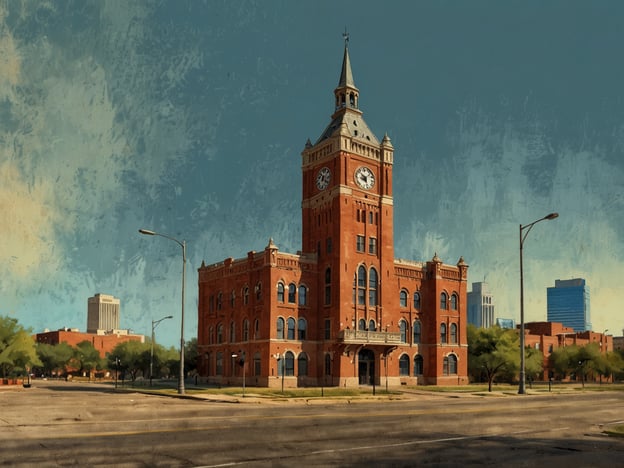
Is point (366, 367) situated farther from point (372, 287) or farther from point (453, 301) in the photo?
point (453, 301)

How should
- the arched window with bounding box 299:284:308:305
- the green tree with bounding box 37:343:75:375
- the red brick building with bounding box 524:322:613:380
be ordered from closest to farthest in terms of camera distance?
the arched window with bounding box 299:284:308:305
the red brick building with bounding box 524:322:613:380
the green tree with bounding box 37:343:75:375

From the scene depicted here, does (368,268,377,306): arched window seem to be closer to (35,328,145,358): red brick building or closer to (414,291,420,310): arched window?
(414,291,420,310): arched window

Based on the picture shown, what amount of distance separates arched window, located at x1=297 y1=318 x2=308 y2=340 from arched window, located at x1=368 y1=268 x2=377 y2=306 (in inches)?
302

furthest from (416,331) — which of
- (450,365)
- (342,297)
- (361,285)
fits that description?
(342,297)

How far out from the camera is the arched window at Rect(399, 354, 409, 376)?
7638 centimetres

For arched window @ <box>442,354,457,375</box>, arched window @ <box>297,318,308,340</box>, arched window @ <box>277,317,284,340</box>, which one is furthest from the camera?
arched window @ <box>442,354,457,375</box>

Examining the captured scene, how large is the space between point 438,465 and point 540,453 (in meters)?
3.65

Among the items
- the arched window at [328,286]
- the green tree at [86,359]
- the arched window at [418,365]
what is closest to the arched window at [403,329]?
the arched window at [418,365]

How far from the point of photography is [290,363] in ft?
228

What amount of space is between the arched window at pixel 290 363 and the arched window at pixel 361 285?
9483mm

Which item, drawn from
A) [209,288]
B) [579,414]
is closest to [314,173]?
[209,288]

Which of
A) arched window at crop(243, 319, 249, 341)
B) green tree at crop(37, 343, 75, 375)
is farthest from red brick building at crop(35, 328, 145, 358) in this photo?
arched window at crop(243, 319, 249, 341)

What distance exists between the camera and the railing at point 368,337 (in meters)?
68.5

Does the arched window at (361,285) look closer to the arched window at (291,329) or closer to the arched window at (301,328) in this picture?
the arched window at (301,328)
